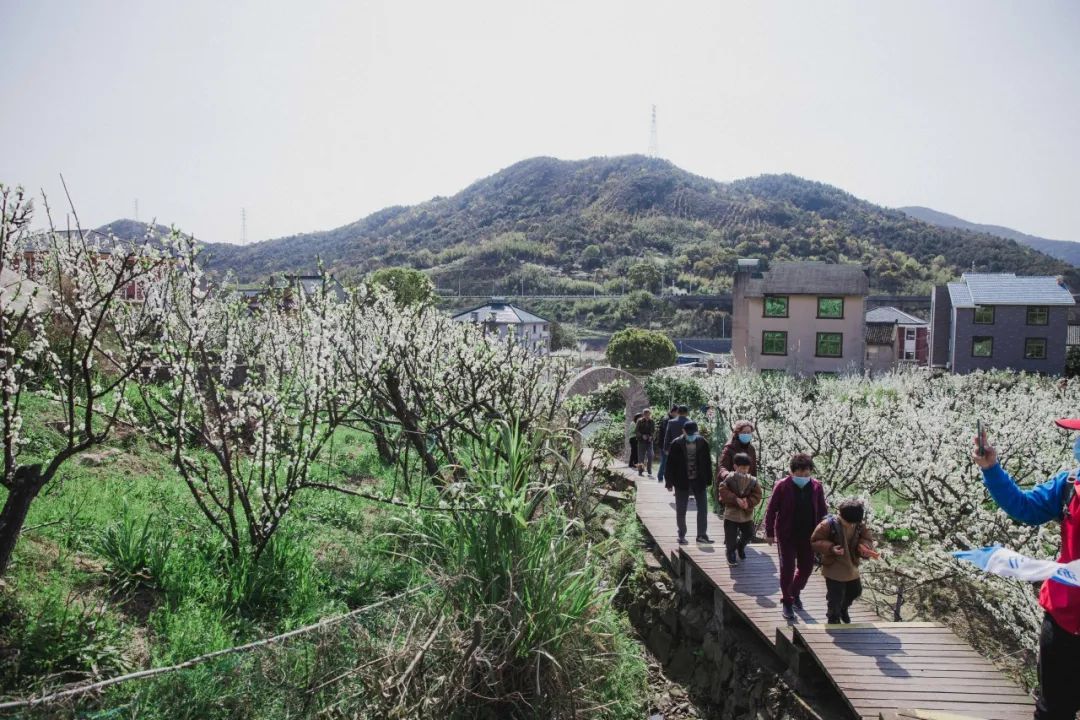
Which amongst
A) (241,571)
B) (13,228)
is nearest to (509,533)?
(241,571)

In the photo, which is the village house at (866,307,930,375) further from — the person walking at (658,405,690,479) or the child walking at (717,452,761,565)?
the child walking at (717,452,761,565)

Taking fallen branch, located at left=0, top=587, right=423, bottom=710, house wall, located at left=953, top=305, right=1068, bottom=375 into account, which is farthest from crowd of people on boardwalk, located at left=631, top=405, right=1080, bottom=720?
house wall, located at left=953, top=305, right=1068, bottom=375

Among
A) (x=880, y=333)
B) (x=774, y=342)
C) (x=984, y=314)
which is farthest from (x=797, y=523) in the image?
(x=880, y=333)

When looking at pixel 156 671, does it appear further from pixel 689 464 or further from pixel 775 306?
pixel 775 306

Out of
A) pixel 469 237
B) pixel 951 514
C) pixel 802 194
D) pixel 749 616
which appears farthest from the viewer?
pixel 802 194

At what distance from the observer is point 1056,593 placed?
3.29m

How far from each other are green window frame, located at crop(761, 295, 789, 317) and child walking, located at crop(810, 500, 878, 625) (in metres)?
27.2

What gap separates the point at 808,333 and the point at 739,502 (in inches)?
1038

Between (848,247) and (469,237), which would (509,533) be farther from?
(469,237)

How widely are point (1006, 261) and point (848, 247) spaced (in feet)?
62.4

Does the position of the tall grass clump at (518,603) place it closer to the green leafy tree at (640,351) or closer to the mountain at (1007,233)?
the green leafy tree at (640,351)

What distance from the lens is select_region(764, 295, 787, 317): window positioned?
31.1m

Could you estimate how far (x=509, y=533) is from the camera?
450 centimetres

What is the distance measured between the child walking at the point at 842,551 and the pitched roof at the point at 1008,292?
2979 centimetres
